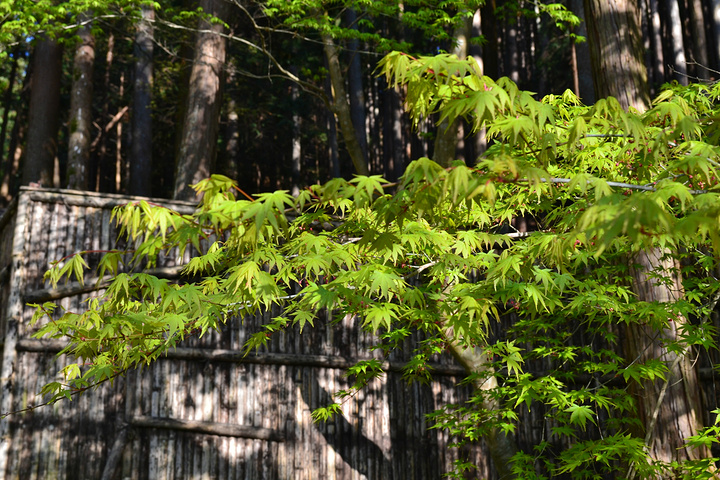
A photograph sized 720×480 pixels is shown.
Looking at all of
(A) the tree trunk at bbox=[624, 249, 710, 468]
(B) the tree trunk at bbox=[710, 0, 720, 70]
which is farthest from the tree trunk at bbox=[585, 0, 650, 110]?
(B) the tree trunk at bbox=[710, 0, 720, 70]

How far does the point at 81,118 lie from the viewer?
1095 cm

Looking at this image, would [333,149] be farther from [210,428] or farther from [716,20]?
[210,428]

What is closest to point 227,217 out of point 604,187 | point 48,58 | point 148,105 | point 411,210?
point 411,210

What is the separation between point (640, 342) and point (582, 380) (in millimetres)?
2015

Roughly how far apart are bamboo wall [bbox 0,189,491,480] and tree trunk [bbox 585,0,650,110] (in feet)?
9.89

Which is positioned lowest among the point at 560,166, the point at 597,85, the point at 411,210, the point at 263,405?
the point at 263,405

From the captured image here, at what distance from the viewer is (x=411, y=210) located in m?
2.76

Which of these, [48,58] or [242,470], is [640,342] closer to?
[242,470]

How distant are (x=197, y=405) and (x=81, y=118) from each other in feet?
21.0

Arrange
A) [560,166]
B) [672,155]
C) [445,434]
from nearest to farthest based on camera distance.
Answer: [672,155], [560,166], [445,434]

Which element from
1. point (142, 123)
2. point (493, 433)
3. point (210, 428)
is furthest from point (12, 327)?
point (142, 123)

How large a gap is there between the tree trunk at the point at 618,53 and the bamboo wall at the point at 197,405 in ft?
9.89

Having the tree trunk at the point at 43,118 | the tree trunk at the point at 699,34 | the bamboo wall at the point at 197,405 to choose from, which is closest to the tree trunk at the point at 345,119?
the bamboo wall at the point at 197,405

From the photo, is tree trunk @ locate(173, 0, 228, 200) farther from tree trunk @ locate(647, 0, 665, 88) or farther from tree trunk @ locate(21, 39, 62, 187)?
tree trunk @ locate(647, 0, 665, 88)
